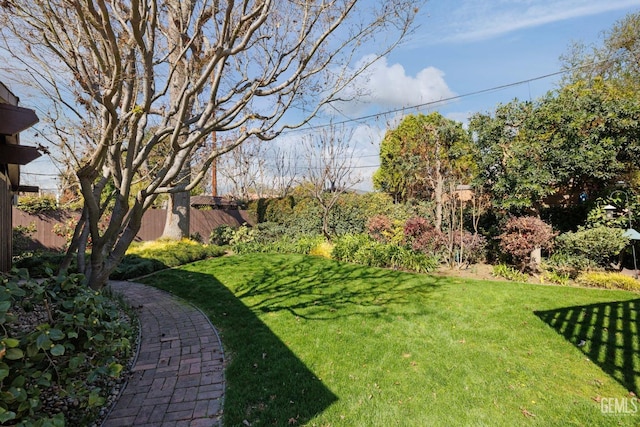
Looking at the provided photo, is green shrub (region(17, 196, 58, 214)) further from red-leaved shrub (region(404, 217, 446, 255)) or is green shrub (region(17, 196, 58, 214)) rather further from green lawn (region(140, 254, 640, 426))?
red-leaved shrub (region(404, 217, 446, 255))

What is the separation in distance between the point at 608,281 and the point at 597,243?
92cm

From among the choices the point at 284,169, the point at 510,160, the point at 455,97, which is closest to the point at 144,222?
the point at 284,169

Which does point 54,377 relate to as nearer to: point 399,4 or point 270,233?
point 399,4

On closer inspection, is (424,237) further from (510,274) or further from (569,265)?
(569,265)

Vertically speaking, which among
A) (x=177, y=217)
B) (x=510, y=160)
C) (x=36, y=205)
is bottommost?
(x=177, y=217)

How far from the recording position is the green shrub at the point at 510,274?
25.7ft

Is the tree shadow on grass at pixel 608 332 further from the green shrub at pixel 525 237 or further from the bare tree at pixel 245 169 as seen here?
the bare tree at pixel 245 169

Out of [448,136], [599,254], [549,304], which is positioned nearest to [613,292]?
[599,254]

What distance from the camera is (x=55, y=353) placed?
220cm

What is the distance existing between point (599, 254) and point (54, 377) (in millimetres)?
9870

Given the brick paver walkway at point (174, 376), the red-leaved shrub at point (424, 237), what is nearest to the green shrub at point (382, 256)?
the red-leaved shrub at point (424, 237)

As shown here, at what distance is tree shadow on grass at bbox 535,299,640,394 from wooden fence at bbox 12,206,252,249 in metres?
13.9

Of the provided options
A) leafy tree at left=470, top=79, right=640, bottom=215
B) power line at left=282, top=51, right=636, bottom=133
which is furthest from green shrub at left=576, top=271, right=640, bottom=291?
power line at left=282, top=51, right=636, bottom=133

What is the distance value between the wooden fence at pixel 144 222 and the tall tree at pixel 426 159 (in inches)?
321
